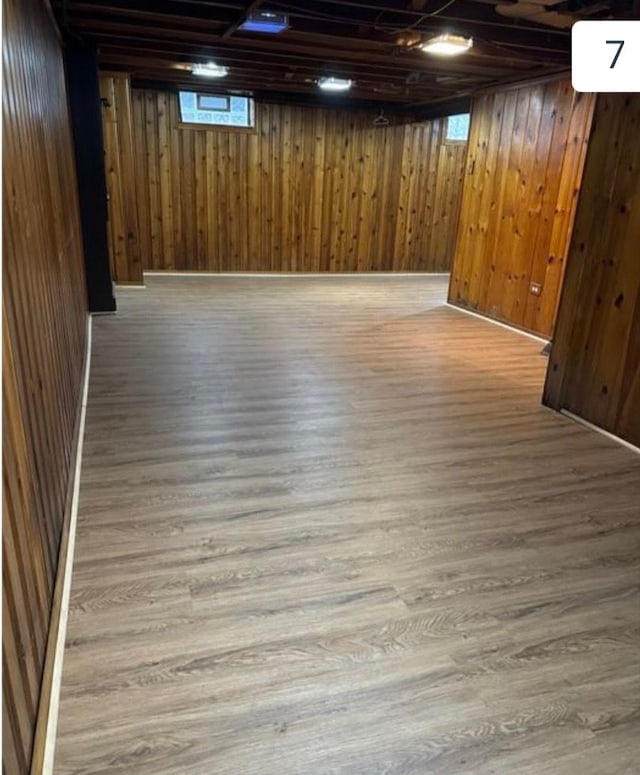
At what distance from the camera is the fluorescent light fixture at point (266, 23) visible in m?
3.83

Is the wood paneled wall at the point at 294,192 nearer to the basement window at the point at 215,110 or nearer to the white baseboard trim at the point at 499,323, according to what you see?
the basement window at the point at 215,110

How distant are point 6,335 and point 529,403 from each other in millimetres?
3384

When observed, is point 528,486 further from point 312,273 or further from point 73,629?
point 312,273

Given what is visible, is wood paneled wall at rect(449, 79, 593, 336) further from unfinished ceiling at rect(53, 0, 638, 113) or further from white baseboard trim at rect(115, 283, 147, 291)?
white baseboard trim at rect(115, 283, 147, 291)

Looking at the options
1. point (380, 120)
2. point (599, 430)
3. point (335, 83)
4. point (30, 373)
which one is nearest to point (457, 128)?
point (380, 120)

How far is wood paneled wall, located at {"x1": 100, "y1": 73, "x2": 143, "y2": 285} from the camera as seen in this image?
643 cm

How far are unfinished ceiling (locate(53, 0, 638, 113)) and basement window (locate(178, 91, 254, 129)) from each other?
101cm

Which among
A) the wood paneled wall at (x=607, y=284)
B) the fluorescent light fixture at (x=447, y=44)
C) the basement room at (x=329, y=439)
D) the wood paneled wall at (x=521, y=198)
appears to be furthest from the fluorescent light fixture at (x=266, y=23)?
the wood paneled wall at (x=521, y=198)

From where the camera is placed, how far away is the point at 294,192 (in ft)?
27.8

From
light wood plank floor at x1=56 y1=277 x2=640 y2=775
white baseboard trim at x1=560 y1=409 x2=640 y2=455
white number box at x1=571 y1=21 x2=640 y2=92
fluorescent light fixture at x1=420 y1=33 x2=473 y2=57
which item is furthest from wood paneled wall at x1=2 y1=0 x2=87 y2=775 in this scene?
white baseboard trim at x1=560 y1=409 x2=640 y2=455

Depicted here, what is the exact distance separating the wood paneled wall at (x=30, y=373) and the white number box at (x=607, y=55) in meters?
2.24

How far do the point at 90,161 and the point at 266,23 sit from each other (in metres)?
2.25

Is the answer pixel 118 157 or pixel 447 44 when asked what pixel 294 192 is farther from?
pixel 447 44

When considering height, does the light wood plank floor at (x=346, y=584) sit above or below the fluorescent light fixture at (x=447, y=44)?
below
